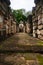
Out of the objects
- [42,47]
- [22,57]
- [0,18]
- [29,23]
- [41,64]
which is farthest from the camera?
[29,23]

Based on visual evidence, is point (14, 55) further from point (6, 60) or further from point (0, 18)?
point (0, 18)

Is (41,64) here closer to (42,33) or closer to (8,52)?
(8,52)

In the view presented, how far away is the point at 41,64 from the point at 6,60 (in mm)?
796

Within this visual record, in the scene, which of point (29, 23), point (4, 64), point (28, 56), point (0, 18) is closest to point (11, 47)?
point (28, 56)

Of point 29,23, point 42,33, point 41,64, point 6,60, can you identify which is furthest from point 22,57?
point 29,23

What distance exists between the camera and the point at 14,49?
3613 mm

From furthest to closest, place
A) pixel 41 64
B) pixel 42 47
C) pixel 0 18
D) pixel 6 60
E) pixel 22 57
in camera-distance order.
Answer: pixel 0 18 < pixel 42 47 < pixel 22 57 < pixel 6 60 < pixel 41 64

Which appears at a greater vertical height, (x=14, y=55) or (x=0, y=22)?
(x=0, y=22)

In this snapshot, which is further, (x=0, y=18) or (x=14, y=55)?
(x=0, y=18)

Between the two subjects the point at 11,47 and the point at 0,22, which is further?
the point at 0,22

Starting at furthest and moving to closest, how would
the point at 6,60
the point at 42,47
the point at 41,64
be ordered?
the point at 42,47 → the point at 6,60 → the point at 41,64

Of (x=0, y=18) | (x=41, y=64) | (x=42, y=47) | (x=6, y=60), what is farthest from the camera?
(x=0, y=18)

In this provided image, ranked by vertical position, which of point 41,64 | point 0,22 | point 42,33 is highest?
point 0,22

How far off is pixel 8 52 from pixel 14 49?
0.63 ft
